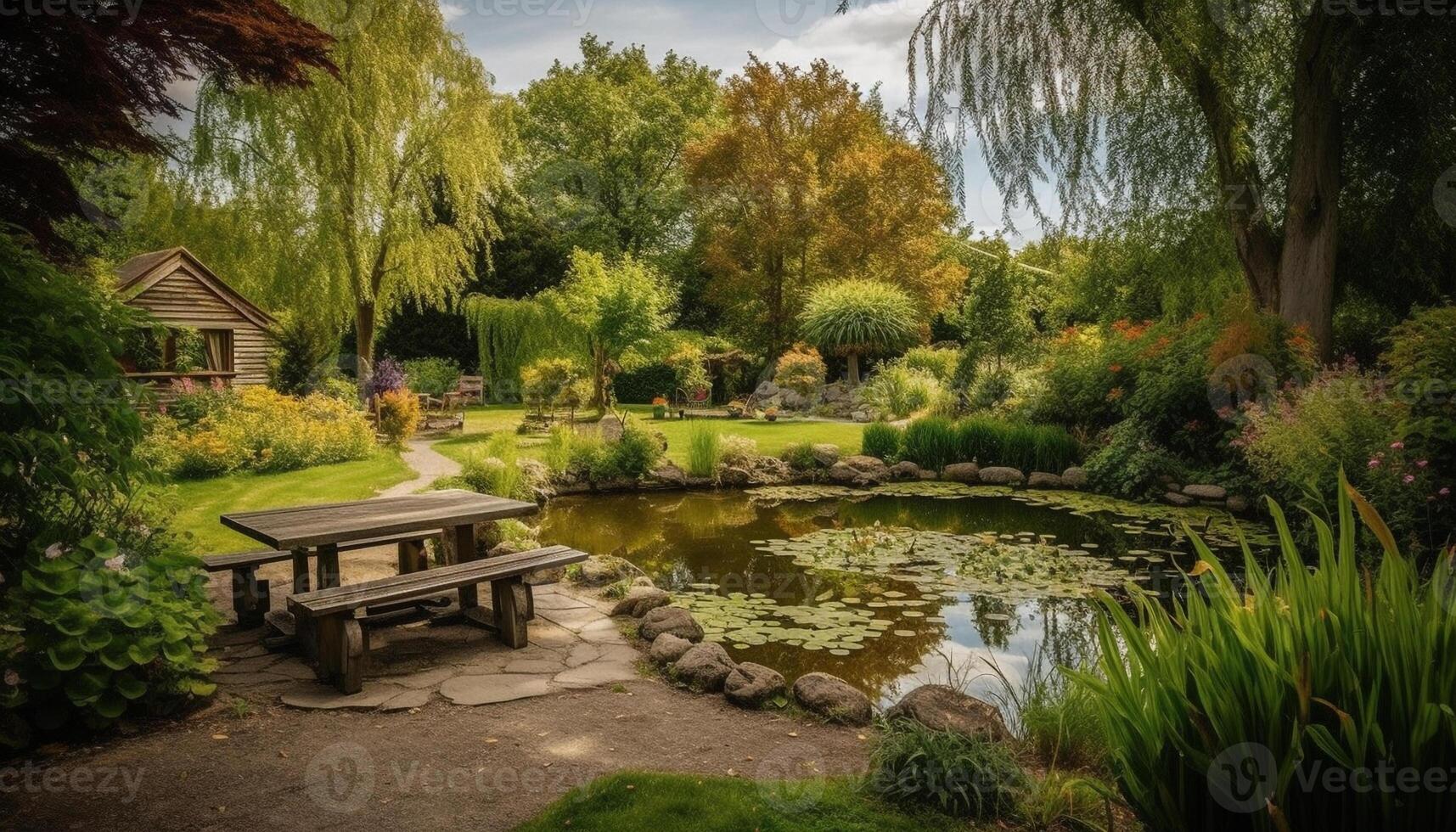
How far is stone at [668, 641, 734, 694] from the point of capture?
442cm

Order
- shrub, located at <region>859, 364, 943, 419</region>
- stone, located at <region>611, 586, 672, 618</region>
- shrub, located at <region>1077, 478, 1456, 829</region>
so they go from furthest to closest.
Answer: shrub, located at <region>859, 364, 943, 419</region>, stone, located at <region>611, 586, 672, 618</region>, shrub, located at <region>1077, 478, 1456, 829</region>

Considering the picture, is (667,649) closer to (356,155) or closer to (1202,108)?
(1202,108)

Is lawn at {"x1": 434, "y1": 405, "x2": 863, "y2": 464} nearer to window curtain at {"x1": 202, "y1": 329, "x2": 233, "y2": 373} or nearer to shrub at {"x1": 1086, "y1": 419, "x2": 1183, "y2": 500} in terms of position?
shrub at {"x1": 1086, "y1": 419, "x2": 1183, "y2": 500}

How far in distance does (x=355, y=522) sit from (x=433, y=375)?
17503 millimetres

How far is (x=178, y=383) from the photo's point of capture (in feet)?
41.2

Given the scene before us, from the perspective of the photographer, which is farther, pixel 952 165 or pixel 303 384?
pixel 303 384

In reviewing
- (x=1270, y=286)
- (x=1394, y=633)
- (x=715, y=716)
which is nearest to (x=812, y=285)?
(x=1270, y=286)

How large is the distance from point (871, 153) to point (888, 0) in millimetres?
18439

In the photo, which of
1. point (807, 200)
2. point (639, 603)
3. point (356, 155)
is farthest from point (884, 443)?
point (807, 200)

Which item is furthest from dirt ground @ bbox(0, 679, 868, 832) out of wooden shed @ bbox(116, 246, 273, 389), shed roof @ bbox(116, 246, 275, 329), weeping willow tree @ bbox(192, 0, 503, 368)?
weeping willow tree @ bbox(192, 0, 503, 368)

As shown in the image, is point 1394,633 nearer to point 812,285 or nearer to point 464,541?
point 464,541

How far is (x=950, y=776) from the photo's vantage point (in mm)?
2979

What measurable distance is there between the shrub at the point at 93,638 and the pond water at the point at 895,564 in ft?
9.97

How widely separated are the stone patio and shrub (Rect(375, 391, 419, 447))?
26.2ft
